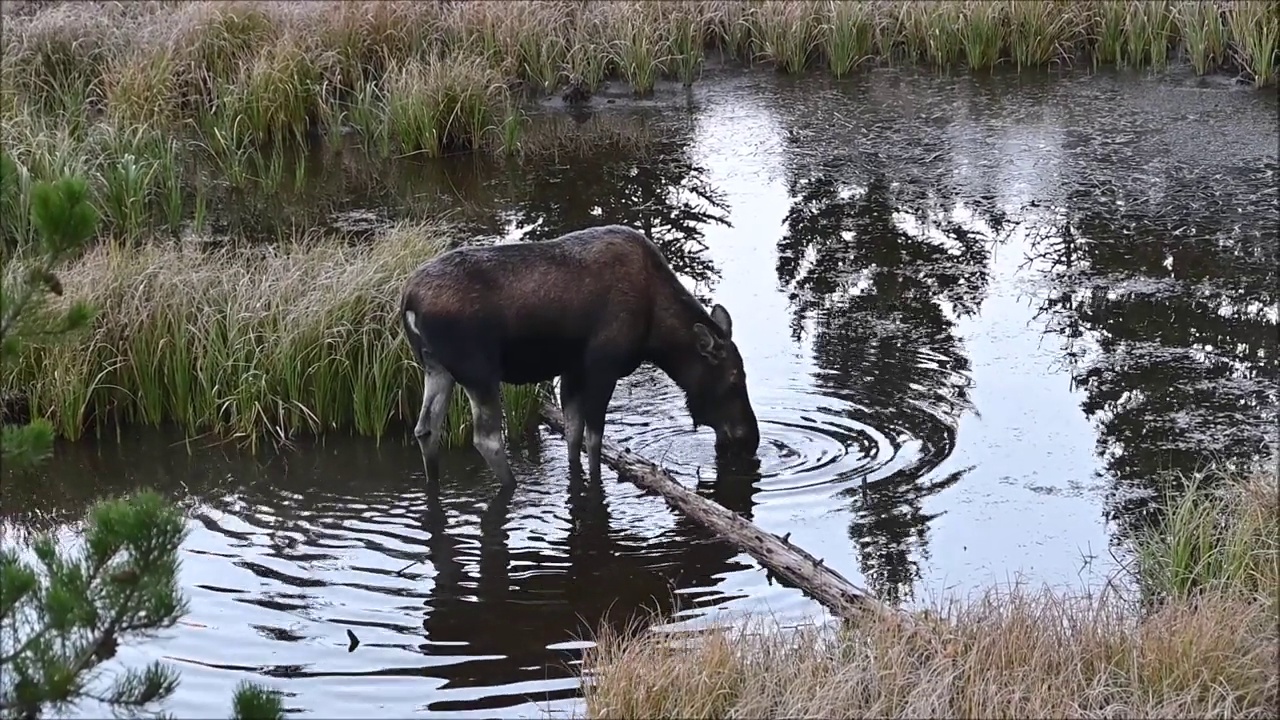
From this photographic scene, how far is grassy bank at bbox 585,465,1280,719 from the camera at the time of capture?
563 centimetres

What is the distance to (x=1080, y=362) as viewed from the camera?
10.5 m

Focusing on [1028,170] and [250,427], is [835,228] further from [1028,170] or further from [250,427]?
[250,427]

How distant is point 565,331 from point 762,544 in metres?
1.70

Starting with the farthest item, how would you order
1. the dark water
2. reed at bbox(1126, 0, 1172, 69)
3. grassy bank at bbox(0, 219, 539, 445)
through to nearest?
reed at bbox(1126, 0, 1172, 69), grassy bank at bbox(0, 219, 539, 445), the dark water

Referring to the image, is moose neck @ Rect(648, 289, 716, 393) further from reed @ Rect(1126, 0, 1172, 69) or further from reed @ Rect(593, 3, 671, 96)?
reed @ Rect(1126, 0, 1172, 69)

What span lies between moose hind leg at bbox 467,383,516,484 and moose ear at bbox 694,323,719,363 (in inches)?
48.1

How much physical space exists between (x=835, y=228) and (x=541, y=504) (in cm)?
581


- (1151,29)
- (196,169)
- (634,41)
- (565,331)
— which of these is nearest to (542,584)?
(565,331)

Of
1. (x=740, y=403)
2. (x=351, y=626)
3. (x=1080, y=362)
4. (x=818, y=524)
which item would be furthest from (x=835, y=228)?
(x=351, y=626)

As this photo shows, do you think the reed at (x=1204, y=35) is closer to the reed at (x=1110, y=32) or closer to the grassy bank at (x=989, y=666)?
the reed at (x=1110, y=32)

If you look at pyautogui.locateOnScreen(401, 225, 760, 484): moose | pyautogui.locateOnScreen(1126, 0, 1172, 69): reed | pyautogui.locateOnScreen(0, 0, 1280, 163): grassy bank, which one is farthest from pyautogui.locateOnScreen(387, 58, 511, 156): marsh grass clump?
pyautogui.locateOnScreen(401, 225, 760, 484): moose

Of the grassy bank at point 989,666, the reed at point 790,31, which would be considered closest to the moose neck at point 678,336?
the grassy bank at point 989,666

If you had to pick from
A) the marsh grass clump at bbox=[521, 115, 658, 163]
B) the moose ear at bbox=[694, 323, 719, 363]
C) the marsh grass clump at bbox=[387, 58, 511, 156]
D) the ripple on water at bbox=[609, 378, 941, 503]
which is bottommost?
the ripple on water at bbox=[609, 378, 941, 503]

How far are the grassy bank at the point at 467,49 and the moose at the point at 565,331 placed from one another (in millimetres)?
7695
